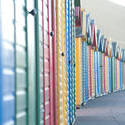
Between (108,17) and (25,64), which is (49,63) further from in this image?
(108,17)

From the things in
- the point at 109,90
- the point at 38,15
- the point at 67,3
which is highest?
the point at 67,3

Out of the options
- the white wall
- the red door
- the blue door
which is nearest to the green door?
the blue door

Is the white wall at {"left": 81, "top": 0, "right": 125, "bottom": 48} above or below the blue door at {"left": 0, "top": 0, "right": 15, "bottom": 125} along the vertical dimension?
above

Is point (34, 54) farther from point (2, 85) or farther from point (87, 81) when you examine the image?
point (87, 81)

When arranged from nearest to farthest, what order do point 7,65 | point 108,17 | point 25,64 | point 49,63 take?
point 7,65 < point 25,64 < point 49,63 < point 108,17

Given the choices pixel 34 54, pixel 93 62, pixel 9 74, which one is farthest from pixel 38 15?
pixel 93 62

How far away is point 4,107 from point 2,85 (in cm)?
17

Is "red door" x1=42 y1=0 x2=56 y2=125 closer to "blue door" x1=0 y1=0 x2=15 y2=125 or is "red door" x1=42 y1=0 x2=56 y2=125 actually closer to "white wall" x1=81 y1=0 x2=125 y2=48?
"blue door" x1=0 y1=0 x2=15 y2=125

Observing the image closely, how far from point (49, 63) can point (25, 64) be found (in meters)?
1.54

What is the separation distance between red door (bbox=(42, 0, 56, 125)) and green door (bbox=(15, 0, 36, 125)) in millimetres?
708

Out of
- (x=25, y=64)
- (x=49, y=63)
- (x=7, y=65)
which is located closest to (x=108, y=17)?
(x=49, y=63)

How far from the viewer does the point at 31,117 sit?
12.7 feet

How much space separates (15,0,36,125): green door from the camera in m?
3.42

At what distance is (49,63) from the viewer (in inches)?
206
